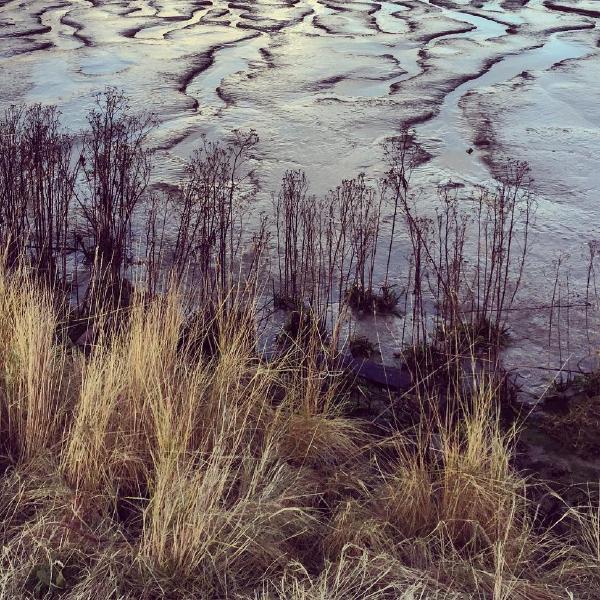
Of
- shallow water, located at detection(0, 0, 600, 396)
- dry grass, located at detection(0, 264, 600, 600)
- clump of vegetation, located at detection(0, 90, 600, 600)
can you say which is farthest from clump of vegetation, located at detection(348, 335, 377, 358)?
dry grass, located at detection(0, 264, 600, 600)

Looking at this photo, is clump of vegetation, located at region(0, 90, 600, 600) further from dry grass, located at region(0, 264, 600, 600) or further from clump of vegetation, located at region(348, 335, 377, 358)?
clump of vegetation, located at region(348, 335, 377, 358)

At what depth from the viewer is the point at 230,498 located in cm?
282

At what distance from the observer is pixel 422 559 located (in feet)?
8.54

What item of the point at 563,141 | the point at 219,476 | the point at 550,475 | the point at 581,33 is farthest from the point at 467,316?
the point at 581,33

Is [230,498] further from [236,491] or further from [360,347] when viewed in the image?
[360,347]

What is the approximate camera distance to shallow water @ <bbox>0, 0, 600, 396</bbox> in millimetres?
6363

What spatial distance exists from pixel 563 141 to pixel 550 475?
4.34 metres

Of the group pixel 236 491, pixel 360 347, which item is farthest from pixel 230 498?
pixel 360 347

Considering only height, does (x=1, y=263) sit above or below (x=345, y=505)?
above

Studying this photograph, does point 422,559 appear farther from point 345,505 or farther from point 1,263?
point 1,263

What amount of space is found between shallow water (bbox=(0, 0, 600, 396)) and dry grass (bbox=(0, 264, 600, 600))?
1.35 m

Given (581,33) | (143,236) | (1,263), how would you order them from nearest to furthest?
(1,263), (143,236), (581,33)

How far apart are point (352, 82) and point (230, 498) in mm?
6476

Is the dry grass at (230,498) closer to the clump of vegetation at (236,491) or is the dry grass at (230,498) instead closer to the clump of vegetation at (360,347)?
the clump of vegetation at (236,491)
